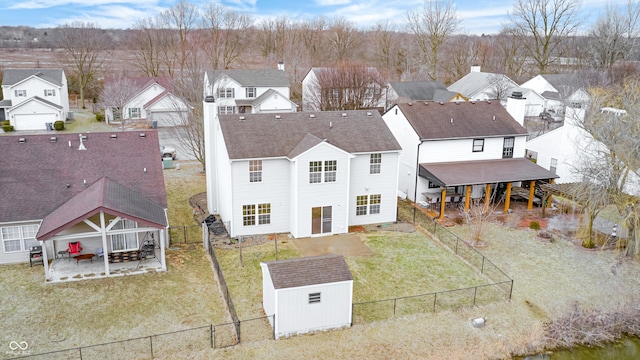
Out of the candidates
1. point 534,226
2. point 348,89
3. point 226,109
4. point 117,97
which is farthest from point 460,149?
point 117,97

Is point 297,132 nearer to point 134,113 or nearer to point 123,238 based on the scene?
point 123,238

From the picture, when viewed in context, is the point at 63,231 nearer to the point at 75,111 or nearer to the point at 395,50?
the point at 75,111

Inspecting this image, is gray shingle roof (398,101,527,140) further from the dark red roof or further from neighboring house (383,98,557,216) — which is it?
the dark red roof

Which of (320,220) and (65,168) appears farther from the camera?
(320,220)

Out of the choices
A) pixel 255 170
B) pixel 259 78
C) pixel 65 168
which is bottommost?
pixel 255 170

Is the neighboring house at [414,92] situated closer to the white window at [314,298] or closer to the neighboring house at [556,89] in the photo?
the neighboring house at [556,89]

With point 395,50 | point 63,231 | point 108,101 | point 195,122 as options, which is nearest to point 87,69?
point 108,101
